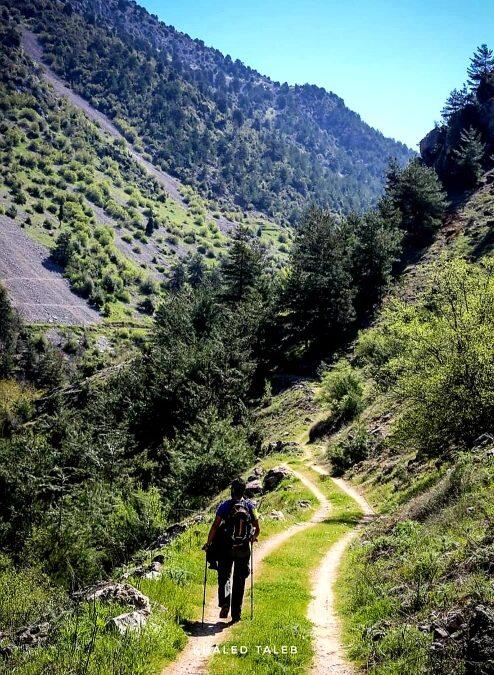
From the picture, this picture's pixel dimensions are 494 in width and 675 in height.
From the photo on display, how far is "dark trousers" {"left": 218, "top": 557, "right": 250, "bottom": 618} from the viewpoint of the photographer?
9.65 meters

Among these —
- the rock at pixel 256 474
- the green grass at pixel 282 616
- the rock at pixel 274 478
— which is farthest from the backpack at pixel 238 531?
the rock at pixel 256 474

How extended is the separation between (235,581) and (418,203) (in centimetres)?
7061

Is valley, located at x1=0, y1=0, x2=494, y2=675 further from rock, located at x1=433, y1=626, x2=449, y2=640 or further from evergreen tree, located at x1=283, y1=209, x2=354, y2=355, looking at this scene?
evergreen tree, located at x1=283, y1=209, x2=354, y2=355

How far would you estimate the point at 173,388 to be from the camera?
4753cm

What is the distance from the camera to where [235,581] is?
31.9 feet

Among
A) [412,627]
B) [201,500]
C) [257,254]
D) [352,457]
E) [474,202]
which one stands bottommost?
[201,500]

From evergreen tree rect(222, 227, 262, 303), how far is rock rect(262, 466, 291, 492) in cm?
4072

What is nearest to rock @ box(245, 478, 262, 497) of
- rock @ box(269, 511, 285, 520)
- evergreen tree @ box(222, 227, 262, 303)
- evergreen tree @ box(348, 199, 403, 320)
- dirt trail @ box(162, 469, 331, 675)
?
rock @ box(269, 511, 285, 520)

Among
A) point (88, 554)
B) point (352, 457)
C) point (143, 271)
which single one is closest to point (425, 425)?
point (352, 457)

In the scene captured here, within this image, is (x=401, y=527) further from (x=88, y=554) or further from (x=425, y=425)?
(x=88, y=554)

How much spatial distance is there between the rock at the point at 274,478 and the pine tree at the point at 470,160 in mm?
72491

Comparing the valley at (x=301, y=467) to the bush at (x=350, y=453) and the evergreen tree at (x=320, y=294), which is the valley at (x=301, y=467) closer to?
the bush at (x=350, y=453)

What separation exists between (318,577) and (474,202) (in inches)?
3034

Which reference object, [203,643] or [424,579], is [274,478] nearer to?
[424,579]
